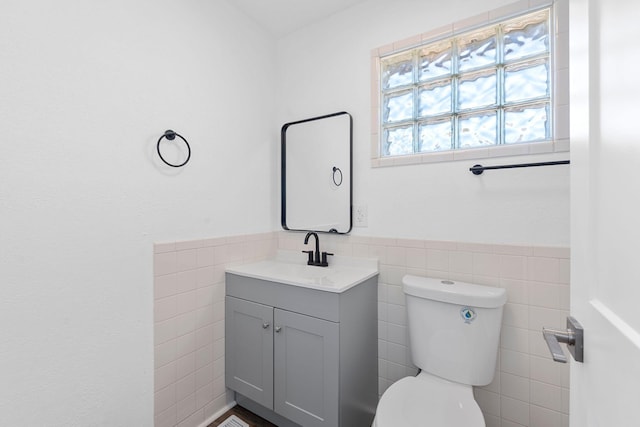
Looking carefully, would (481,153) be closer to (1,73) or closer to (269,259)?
(269,259)

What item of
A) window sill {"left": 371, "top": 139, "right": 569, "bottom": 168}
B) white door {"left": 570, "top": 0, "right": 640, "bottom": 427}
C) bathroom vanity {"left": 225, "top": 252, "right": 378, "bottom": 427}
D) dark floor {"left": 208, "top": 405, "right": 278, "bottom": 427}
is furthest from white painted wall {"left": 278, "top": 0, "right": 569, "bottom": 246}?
dark floor {"left": 208, "top": 405, "right": 278, "bottom": 427}

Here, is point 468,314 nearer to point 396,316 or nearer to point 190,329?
point 396,316

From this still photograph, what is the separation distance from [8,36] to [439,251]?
197 centimetres

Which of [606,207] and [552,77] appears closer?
[606,207]

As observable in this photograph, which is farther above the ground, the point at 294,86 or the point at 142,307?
the point at 294,86

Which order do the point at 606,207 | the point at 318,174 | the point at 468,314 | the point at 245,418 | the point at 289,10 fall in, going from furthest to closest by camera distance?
the point at 318,174
the point at 289,10
the point at 245,418
the point at 468,314
the point at 606,207

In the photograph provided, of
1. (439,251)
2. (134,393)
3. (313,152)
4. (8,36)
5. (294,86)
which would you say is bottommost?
(134,393)

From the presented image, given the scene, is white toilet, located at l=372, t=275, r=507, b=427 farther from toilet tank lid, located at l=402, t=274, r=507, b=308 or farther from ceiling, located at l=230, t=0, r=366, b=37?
ceiling, located at l=230, t=0, r=366, b=37

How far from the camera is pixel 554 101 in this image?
4.22 ft

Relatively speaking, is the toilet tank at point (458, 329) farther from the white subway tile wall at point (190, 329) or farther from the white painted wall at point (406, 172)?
the white subway tile wall at point (190, 329)

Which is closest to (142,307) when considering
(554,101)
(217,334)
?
(217,334)

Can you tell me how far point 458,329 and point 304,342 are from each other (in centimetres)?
72

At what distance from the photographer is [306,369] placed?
141 centimetres

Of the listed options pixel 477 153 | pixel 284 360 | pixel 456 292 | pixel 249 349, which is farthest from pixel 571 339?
pixel 249 349
